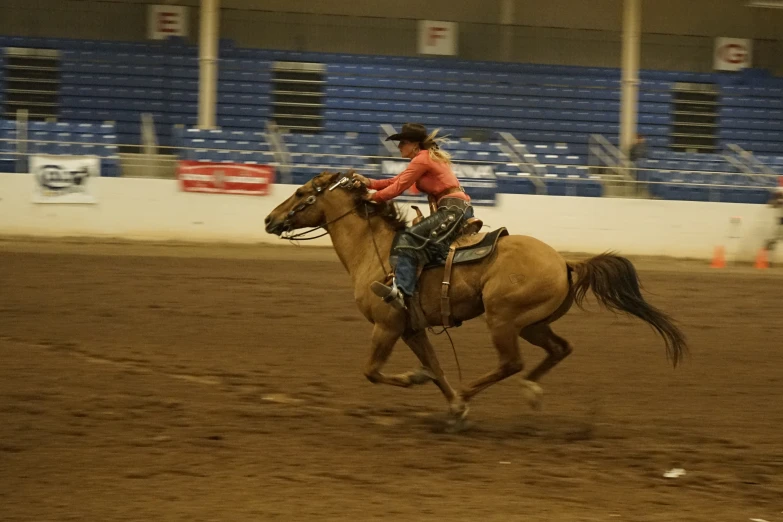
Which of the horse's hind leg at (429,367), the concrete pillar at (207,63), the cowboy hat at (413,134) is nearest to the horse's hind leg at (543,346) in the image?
the horse's hind leg at (429,367)

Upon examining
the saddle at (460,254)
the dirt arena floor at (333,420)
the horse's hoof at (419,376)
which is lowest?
the dirt arena floor at (333,420)

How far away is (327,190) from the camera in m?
7.45

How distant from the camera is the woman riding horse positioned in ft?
22.6

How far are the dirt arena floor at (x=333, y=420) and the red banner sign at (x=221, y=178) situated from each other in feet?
21.5

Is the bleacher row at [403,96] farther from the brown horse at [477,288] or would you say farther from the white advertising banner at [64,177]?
the brown horse at [477,288]

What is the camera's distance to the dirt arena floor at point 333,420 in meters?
5.25

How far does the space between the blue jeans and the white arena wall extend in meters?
12.0

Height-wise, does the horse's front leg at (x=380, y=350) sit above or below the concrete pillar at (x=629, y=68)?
below

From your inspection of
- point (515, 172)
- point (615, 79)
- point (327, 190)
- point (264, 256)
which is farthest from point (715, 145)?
point (327, 190)

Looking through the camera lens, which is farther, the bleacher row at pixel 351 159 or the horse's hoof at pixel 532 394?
the bleacher row at pixel 351 159

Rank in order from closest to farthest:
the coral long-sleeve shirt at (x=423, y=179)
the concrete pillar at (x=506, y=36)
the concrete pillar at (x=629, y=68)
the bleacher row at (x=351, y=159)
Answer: the coral long-sleeve shirt at (x=423, y=179), the bleacher row at (x=351, y=159), the concrete pillar at (x=629, y=68), the concrete pillar at (x=506, y=36)

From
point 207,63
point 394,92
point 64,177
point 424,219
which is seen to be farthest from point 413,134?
point 394,92

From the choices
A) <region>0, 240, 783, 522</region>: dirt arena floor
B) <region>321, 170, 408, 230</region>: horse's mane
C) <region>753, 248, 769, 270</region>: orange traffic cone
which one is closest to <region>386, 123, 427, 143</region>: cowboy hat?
<region>321, 170, 408, 230</region>: horse's mane

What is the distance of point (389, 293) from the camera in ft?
22.3
